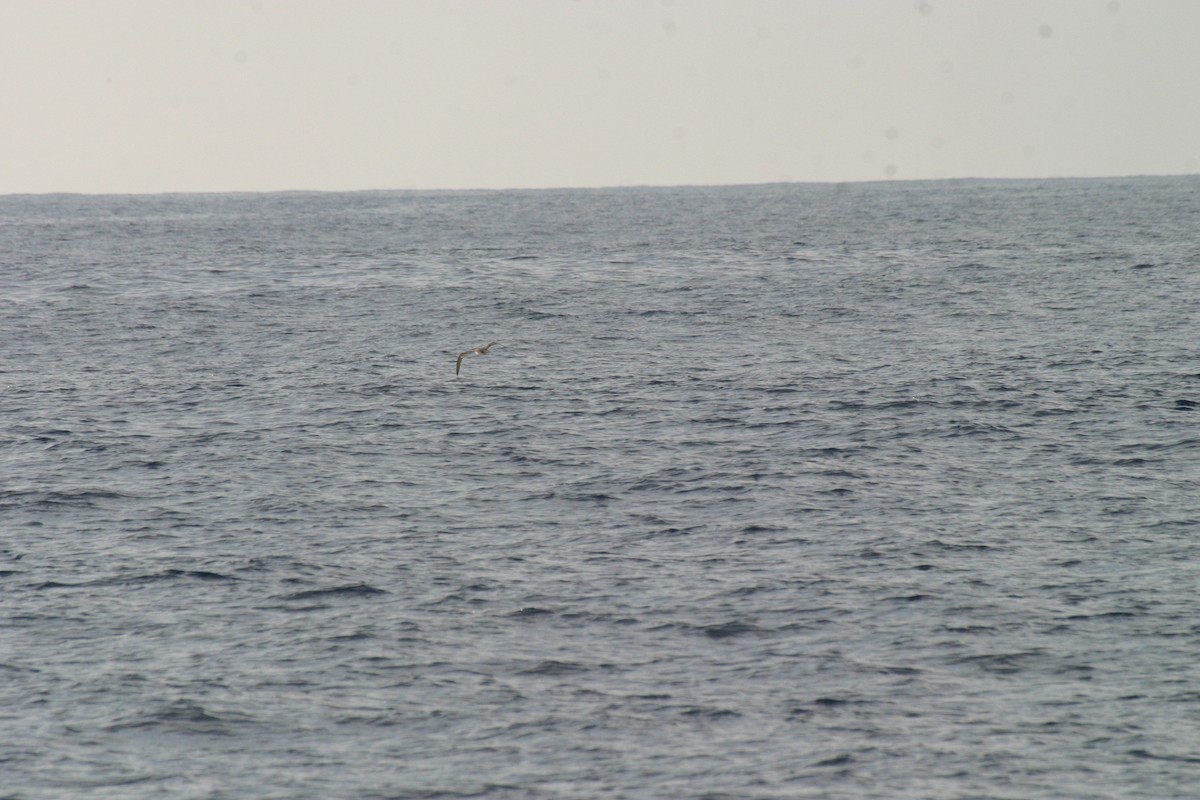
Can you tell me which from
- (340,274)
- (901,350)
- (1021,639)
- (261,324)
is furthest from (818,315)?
(1021,639)

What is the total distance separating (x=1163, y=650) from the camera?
99.8 ft

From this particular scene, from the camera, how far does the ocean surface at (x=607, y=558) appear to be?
85.6ft

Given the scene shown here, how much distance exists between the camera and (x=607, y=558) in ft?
122

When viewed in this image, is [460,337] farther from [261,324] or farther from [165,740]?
[165,740]

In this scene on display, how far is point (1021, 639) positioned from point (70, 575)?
897 inches

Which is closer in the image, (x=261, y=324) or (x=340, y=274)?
(x=261, y=324)

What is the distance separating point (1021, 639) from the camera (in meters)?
31.1

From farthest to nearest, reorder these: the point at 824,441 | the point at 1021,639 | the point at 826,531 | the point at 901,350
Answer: the point at 901,350, the point at 824,441, the point at 826,531, the point at 1021,639

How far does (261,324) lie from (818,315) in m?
31.9

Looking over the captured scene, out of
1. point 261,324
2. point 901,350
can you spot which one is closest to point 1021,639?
point 901,350

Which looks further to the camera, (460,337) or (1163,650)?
(460,337)

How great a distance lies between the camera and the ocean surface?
26.1 meters

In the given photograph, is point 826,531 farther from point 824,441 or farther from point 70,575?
point 70,575

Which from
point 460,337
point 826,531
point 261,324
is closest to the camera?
point 826,531
